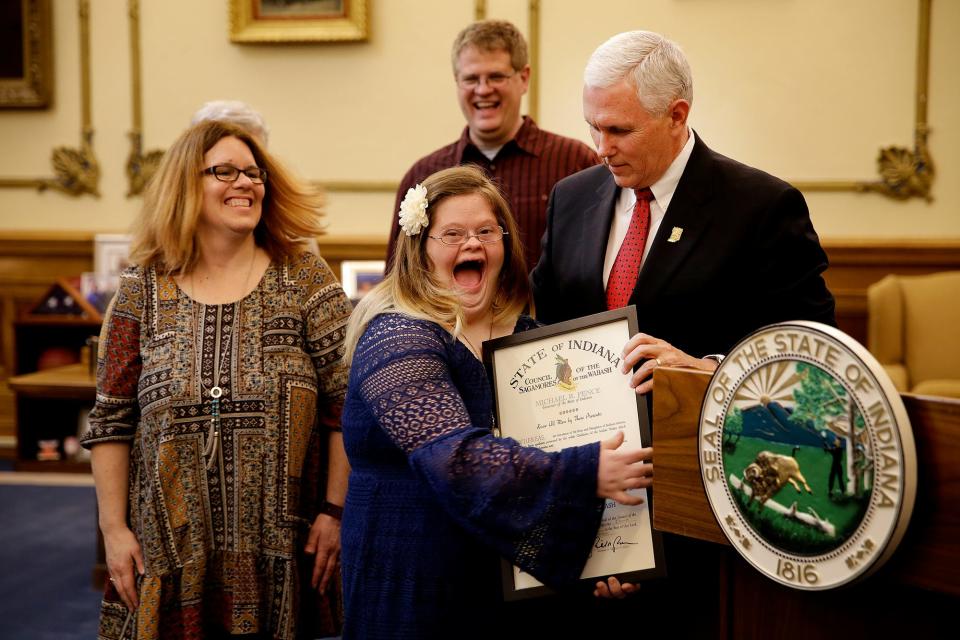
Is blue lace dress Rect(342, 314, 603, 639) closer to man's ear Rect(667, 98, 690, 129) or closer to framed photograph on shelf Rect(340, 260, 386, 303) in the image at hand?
man's ear Rect(667, 98, 690, 129)

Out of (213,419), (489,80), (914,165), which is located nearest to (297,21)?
(489,80)

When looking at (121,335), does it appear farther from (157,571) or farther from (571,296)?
(571,296)

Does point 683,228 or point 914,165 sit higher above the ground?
point 914,165

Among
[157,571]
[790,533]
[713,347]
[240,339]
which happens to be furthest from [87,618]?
[790,533]

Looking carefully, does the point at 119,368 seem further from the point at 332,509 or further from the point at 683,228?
the point at 683,228

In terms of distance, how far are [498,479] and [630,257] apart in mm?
732

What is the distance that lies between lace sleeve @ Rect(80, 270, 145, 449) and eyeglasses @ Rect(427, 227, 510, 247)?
34.0 inches

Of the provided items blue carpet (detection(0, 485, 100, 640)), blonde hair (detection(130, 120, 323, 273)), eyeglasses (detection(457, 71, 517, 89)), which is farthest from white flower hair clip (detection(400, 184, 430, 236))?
blue carpet (detection(0, 485, 100, 640))

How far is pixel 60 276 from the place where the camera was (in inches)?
244

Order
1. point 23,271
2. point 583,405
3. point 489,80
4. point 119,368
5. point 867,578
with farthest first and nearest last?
point 23,271 < point 489,80 < point 119,368 < point 583,405 < point 867,578

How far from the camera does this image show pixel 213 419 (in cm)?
224

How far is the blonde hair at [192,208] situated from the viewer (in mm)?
2354

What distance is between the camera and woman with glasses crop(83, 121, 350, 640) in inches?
87.6
